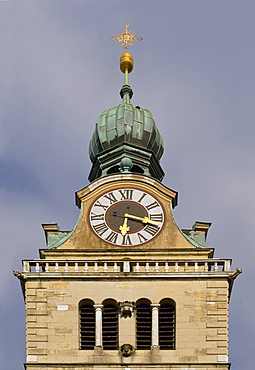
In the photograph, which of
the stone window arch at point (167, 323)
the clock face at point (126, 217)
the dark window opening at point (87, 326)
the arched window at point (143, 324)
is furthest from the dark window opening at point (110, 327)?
the clock face at point (126, 217)

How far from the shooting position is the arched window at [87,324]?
44.4 m

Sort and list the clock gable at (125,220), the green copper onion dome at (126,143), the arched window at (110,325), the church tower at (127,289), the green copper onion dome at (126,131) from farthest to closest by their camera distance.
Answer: the green copper onion dome at (126,131)
the green copper onion dome at (126,143)
the clock gable at (125,220)
the arched window at (110,325)
the church tower at (127,289)

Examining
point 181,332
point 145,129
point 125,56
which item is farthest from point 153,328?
point 125,56

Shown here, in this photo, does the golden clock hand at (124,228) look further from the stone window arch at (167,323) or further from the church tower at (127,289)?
the stone window arch at (167,323)

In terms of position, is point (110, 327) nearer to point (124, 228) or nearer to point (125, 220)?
point (124, 228)

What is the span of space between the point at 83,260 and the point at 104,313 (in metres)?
1.63

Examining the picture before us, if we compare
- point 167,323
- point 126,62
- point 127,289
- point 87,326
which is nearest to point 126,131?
point 126,62

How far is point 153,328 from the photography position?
146 feet

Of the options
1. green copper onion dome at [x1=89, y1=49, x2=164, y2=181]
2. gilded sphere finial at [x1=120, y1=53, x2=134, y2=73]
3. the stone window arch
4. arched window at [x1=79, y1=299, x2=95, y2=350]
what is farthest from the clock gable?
gilded sphere finial at [x1=120, y1=53, x2=134, y2=73]

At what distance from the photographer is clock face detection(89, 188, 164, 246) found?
4731 cm

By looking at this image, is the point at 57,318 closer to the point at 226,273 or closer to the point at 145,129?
the point at 226,273

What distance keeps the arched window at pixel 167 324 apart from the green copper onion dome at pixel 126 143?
5828mm

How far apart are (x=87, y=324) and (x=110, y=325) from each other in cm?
55

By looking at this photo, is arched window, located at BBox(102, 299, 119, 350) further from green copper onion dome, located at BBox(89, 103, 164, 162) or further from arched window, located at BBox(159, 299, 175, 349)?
green copper onion dome, located at BBox(89, 103, 164, 162)
